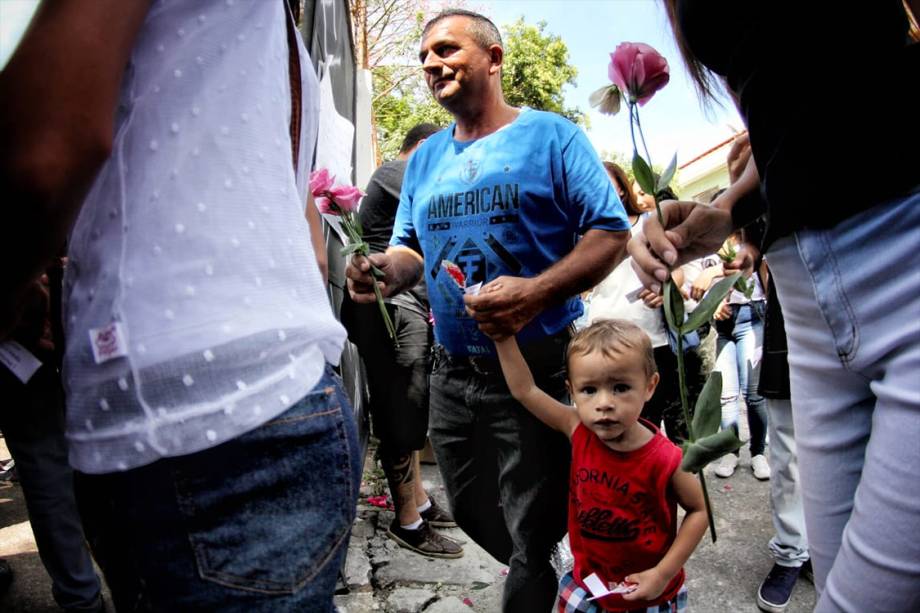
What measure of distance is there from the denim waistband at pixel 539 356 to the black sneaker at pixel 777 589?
4.88 ft

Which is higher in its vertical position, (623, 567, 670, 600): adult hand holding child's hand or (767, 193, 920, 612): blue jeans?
(767, 193, 920, 612): blue jeans

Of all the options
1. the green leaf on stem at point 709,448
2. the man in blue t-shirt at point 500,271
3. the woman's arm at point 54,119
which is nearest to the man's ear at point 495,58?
the man in blue t-shirt at point 500,271

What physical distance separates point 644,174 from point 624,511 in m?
0.97

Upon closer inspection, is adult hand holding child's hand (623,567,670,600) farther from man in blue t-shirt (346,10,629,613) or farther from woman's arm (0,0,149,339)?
woman's arm (0,0,149,339)

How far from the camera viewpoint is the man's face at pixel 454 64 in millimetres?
1933

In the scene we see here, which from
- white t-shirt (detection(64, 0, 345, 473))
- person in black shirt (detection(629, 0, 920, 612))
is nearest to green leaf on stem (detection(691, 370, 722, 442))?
person in black shirt (detection(629, 0, 920, 612))

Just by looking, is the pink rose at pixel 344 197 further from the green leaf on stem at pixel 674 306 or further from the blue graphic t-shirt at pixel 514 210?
the green leaf on stem at pixel 674 306

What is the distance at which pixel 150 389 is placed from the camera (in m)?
0.62

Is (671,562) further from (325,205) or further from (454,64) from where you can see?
(454,64)

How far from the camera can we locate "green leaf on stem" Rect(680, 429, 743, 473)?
0.86 metres

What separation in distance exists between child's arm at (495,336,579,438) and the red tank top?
10cm

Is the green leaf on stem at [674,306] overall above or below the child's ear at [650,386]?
above

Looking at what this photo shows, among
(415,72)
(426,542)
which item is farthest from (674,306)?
(415,72)

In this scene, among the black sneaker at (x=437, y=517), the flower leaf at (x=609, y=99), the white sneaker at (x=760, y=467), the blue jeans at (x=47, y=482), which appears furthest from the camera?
the white sneaker at (x=760, y=467)
